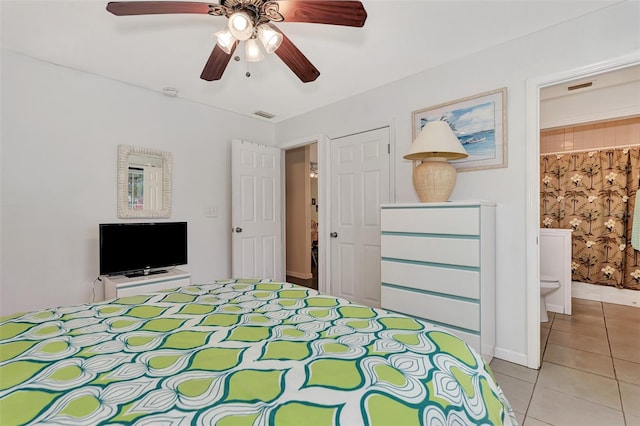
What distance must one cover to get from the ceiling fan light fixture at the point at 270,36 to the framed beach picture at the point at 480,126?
164 cm

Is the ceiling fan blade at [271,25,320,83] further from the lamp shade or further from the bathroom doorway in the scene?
the bathroom doorway

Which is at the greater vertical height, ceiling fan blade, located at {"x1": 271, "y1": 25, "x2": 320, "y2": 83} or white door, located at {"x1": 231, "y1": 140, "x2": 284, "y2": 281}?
ceiling fan blade, located at {"x1": 271, "y1": 25, "x2": 320, "y2": 83}

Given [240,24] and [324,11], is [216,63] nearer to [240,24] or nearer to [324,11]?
[240,24]

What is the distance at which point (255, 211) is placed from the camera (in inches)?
149

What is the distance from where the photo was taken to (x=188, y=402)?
67 centimetres

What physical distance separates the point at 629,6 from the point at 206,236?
3.96 metres

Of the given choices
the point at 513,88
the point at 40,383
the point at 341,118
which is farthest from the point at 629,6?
the point at 40,383

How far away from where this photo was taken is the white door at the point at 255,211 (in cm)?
358

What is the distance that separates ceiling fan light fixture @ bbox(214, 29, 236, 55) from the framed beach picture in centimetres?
183

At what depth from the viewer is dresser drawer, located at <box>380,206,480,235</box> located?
6.87ft

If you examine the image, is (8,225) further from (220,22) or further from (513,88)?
(513,88)

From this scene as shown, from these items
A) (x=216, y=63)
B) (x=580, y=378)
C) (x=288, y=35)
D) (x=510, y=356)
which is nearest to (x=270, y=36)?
(x=216, y=63)

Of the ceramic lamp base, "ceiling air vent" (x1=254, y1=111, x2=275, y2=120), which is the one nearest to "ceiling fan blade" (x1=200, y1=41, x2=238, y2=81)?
the ceramic lamp base

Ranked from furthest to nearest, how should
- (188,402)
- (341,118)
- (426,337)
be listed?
(341,118) → (426,337) → (188,402)
